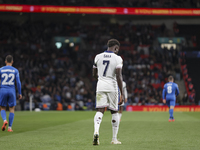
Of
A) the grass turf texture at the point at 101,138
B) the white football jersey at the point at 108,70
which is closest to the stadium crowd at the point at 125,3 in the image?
the grass turf texture at the point at 101,138

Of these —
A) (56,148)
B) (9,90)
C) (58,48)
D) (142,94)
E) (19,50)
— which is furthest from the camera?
(58,48)

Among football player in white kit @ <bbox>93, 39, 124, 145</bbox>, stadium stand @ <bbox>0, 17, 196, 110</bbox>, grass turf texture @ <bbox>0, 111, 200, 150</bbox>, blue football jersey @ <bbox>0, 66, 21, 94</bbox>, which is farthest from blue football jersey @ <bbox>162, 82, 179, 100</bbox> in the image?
stadium stand @ <bbox>0, 17, 196, 110</bbox>

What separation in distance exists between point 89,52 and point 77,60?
5.47 ft

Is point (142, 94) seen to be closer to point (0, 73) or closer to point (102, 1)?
point (102, 1)

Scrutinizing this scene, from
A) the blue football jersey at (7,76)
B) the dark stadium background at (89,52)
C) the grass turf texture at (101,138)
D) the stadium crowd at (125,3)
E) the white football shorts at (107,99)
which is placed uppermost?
the stadium crowd at (125,3)

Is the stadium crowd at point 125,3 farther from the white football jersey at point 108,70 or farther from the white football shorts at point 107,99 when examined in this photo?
the white football shorts at point 107,99

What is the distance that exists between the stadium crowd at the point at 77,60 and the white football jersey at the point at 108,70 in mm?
23896

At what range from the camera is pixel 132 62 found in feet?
120

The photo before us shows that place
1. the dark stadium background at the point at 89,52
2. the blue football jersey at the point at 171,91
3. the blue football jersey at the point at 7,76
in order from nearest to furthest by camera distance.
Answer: the blue football jersey at the point at 7,76, the blue football jersey at the point at 171,91, the dark stadium background at the point at 89,52

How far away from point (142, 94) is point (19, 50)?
42.5ft

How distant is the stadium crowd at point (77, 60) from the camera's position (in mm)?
32625

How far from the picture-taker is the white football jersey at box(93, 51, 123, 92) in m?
7.83

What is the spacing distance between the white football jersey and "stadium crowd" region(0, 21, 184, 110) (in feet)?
78.4

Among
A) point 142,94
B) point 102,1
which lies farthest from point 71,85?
point 102,1
